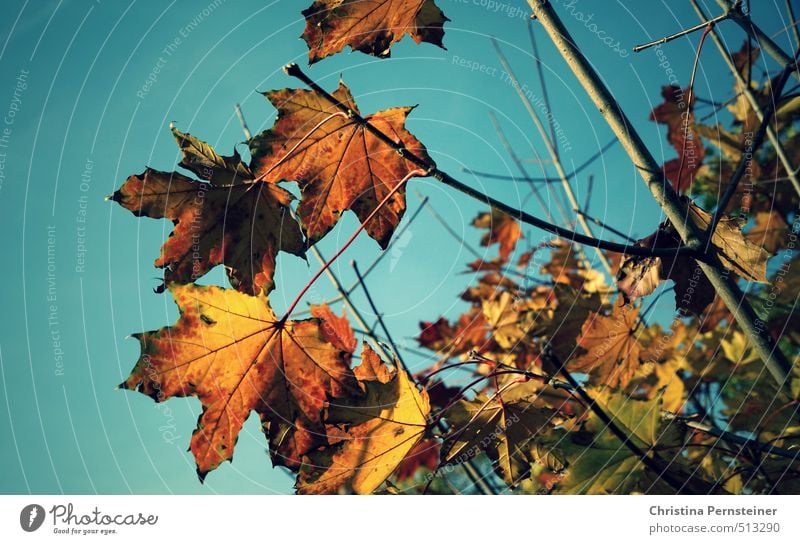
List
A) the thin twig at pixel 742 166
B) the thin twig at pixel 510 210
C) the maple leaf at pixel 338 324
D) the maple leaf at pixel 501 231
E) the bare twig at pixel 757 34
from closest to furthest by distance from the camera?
1. the thin twig at pixel 510 210
2. the thin twig at pixel 742 166
3. the bare twig at pixel 757 34
4. the maple leaf at pixel 338 324
5. the maple leaf at pixel 501 231

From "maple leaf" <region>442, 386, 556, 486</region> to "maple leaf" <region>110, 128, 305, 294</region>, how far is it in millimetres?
433

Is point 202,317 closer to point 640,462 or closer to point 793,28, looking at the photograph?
point 640,462

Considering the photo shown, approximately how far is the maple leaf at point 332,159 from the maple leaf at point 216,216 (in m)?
0.04

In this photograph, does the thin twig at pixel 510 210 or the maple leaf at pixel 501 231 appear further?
the maple leaf at pixel 501 231

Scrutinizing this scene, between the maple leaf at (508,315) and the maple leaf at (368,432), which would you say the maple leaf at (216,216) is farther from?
the maple leaf at (508,315)

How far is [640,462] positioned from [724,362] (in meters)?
1.47

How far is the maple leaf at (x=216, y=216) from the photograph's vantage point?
0.98 meters

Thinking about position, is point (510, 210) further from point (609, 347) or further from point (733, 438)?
point (609, 347)

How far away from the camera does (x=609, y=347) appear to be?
1.58 metres

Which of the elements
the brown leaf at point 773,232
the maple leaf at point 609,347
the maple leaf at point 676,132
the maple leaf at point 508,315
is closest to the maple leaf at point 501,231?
the maple leaf at point 508,315

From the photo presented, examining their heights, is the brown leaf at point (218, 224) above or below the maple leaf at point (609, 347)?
above

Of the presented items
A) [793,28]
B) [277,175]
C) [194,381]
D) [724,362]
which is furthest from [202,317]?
[724,362]

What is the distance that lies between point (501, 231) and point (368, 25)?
191cm

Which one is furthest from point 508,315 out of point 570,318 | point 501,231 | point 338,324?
point 338,324
